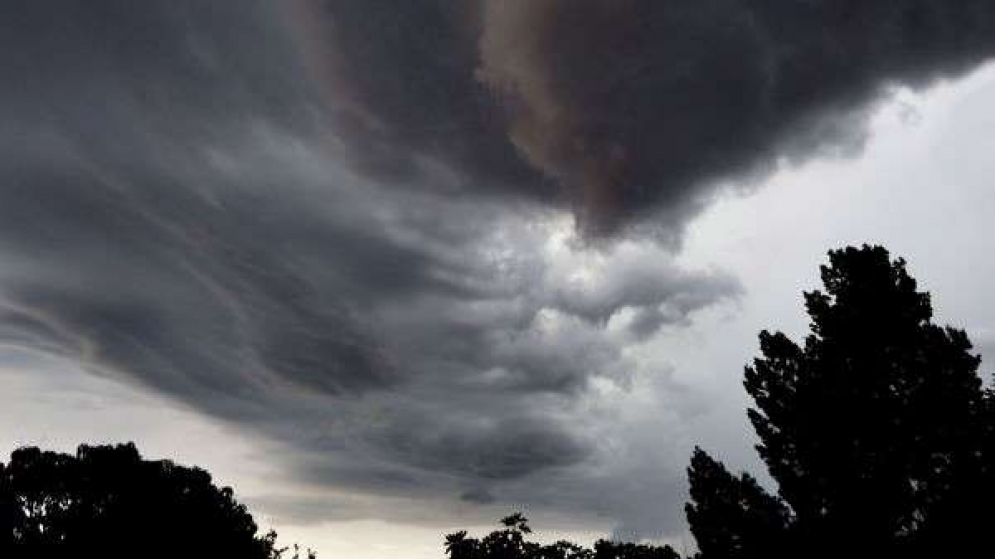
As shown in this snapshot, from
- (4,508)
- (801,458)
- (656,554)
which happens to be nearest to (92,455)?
(4,508)

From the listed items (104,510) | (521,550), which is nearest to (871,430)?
(521,550)

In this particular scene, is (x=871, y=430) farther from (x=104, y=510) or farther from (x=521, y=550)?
(x=104, y=510)

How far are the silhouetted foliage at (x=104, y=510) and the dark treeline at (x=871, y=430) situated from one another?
146 ft

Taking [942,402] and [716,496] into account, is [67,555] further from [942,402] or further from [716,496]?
[942,402]

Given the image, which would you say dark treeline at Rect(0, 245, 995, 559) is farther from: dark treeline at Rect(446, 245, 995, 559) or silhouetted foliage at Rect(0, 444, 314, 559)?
silhouetted foliage at Rect(0, 444, 314, 559)

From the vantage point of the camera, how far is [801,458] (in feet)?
98.8

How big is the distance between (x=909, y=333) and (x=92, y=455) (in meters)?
60.2

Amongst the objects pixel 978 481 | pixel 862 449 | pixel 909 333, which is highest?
pixel 909 333

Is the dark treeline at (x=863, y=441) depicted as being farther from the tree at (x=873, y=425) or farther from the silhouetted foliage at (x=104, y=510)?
the silhouetted foliage at (x=104, y=510)

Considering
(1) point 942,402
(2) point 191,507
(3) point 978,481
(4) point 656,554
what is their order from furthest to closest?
(2) point 191,507 → (4) point 656,554 → (1) point 942,402 → (3) point 978,481

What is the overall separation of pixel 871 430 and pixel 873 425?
0.25 metres

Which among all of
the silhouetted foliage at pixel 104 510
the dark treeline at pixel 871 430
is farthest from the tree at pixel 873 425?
the silhouetted foliage at pixel 104 510

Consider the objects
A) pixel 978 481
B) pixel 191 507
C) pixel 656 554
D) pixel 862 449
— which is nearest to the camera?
pixel 978 481

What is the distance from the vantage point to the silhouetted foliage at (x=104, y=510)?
47.4m
